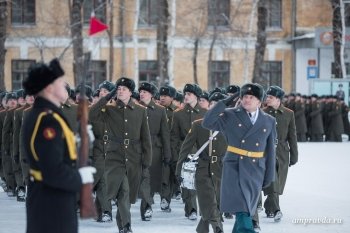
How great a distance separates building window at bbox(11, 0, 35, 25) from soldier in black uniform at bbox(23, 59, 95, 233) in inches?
1588

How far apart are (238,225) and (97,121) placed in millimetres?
3581

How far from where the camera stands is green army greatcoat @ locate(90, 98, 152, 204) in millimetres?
12367

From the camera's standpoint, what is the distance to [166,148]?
14.3 meters

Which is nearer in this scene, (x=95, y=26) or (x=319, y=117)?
(x=95, y=26)

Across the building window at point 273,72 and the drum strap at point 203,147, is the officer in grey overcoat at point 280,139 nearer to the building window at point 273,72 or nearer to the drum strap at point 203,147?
the drum strap at point 203,147

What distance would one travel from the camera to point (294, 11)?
49.6 m

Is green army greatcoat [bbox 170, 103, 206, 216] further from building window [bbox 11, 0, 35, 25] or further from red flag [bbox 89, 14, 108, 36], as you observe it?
building window [bbox 11, 0, 35, 25]

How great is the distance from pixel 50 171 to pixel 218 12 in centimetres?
4144

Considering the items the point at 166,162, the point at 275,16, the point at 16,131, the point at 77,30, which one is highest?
the point at 275,16

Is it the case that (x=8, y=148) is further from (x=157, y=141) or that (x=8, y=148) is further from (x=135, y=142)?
(x=135, y=142)

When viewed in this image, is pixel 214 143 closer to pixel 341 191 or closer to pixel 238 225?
pixel 238 225

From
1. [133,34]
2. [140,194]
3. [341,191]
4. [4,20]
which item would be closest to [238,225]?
Answer: [140,194]

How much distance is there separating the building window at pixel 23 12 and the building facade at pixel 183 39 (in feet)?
0.16

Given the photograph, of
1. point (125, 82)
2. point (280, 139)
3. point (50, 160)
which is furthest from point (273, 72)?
point (50, 160)
